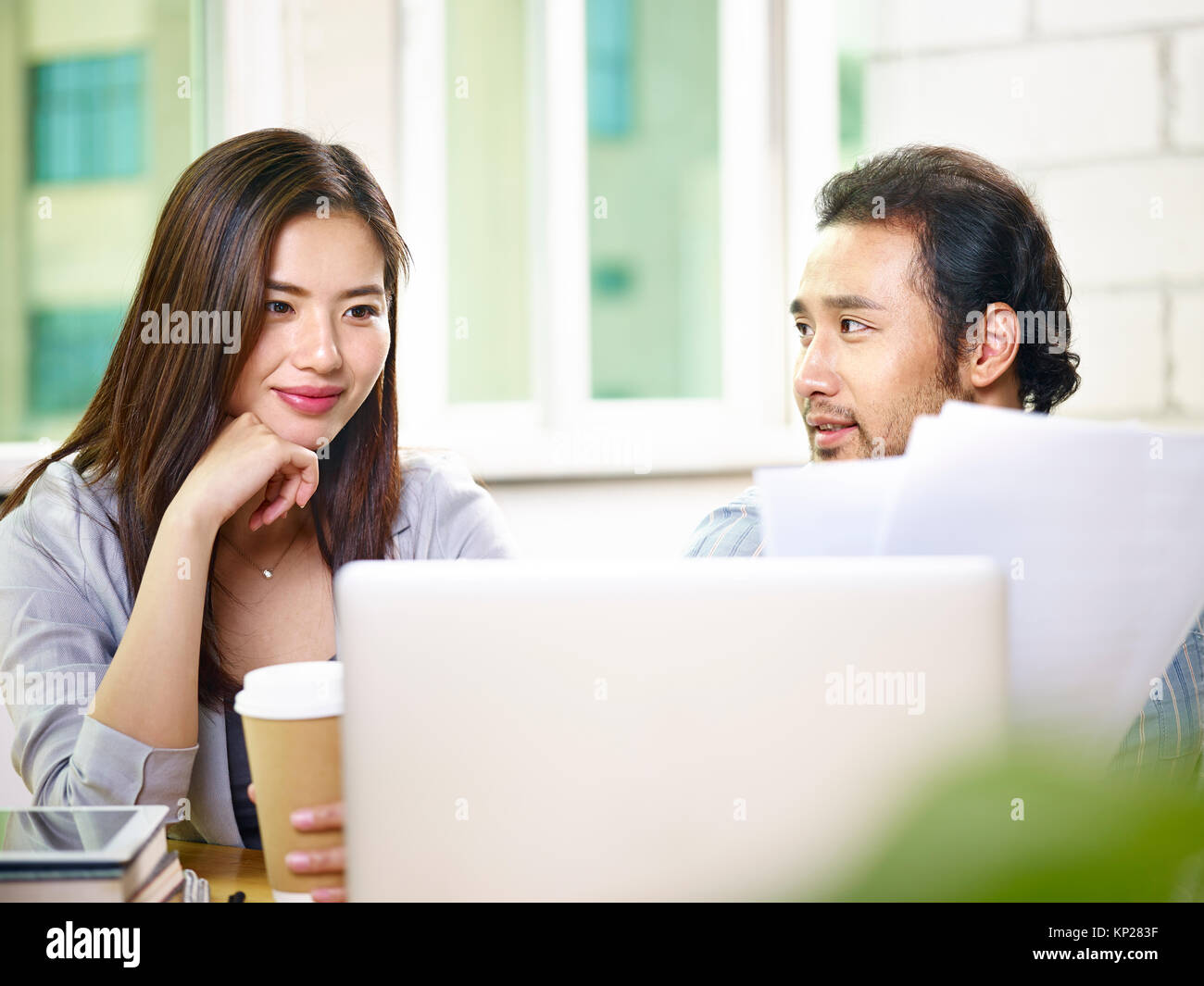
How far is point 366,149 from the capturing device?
2.35 meters

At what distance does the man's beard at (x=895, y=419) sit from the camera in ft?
4.72

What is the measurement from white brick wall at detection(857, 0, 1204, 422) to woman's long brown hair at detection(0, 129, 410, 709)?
151 cm

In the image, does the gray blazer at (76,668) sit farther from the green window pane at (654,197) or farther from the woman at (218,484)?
the green window pane at (654,197)

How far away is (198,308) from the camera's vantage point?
1200 millimetres

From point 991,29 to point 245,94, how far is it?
1562 mm

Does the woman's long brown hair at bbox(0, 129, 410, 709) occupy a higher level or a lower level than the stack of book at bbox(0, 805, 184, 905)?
higher

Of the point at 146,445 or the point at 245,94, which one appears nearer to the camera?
the point at 146,445

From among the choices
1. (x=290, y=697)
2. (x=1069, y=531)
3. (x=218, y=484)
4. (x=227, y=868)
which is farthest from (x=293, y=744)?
(x=218, y=484)

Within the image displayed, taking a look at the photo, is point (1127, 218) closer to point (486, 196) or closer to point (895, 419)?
point (895, 419)

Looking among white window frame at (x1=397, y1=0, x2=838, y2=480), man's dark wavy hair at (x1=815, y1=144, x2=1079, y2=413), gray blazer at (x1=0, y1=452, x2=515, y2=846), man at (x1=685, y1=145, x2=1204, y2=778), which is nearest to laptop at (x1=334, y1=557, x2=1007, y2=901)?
gray blazer at (x1=0, y1=452, x2=515, y2=846)

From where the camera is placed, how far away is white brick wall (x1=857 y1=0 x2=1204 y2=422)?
214 centimetres

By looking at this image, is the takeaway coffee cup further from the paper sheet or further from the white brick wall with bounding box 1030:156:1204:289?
the white brick wall with bounding box 1030:156:1204:289
